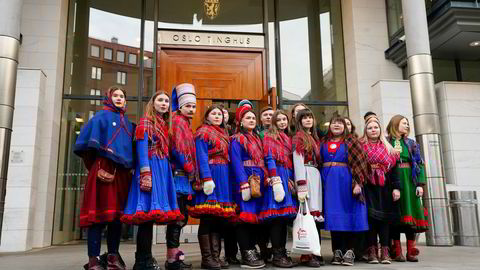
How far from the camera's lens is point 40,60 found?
8.87 metres

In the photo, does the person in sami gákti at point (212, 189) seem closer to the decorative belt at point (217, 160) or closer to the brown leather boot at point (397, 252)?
the decorative belt at point (217, 160)

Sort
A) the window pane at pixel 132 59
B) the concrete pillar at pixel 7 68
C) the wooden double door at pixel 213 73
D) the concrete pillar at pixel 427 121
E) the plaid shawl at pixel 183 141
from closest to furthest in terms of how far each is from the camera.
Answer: the plaid shawl at pixel 183 141
the concrete pillar at pixel 7 68
the concrete pillar at pixel 427 121
the wooden double door at pixel 213 73
the window pane at pixel 132 59

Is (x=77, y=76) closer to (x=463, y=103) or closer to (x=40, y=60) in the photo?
(x=40, y=60)

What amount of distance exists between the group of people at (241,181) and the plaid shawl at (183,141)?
1 centimetres

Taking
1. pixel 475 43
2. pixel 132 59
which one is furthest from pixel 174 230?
pixel 475 43

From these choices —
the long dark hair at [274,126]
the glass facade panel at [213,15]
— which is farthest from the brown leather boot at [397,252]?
the glass facade panel at [213,15]

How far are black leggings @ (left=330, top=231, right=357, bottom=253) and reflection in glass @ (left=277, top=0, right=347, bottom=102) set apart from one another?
17.7 ft

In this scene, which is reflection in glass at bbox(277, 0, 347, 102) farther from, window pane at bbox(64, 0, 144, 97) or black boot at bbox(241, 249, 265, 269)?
black boot at bbox(241, 249, 265, 269)

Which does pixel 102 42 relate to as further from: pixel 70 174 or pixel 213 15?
pixel 70 174

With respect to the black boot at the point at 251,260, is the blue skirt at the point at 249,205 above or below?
above

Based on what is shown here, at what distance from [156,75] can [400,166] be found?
5907mm

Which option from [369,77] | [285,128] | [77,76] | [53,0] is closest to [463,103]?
[369,77]

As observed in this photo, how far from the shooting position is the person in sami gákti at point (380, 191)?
4949 mm

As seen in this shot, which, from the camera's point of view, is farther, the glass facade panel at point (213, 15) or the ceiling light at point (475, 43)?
the glass facade panel at point (213, 15)
